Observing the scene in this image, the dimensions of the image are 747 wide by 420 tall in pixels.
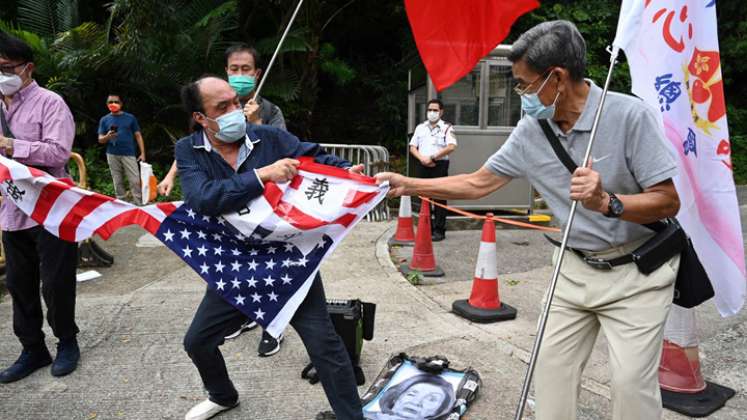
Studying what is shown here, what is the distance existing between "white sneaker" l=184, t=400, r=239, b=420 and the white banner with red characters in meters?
3.13

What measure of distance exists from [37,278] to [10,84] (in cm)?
134

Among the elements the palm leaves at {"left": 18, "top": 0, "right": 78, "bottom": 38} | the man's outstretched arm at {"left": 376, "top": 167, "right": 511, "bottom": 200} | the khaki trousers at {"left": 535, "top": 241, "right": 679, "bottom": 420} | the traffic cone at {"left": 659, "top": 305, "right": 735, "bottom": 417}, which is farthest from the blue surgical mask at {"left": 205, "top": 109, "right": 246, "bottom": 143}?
the palm leaves at {"left": 18, "top": 0, "right": 78, "bottom": 38}

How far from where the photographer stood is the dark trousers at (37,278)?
359 centimetres

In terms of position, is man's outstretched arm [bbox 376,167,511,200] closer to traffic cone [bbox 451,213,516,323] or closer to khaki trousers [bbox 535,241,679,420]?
khaki trousers [bbox 535,241,679,420]

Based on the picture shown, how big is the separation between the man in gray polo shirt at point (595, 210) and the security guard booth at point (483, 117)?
6761mm

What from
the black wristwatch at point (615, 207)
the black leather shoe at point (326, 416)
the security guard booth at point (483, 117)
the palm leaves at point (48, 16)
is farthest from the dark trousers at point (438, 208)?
the palm leaves at point (48, 16)

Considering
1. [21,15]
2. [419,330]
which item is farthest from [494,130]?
[21,15]

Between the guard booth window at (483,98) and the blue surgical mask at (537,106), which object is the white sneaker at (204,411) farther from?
the guard booth window at (483,98)

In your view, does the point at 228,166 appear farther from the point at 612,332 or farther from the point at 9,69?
the point at 612,332

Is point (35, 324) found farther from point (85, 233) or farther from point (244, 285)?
point (244, 285)

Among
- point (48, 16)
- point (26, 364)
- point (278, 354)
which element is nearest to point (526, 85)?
point (278, 354)

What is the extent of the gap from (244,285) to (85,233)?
1.27 metres

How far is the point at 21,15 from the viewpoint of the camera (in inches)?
520

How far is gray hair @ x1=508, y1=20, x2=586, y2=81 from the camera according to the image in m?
2.21
